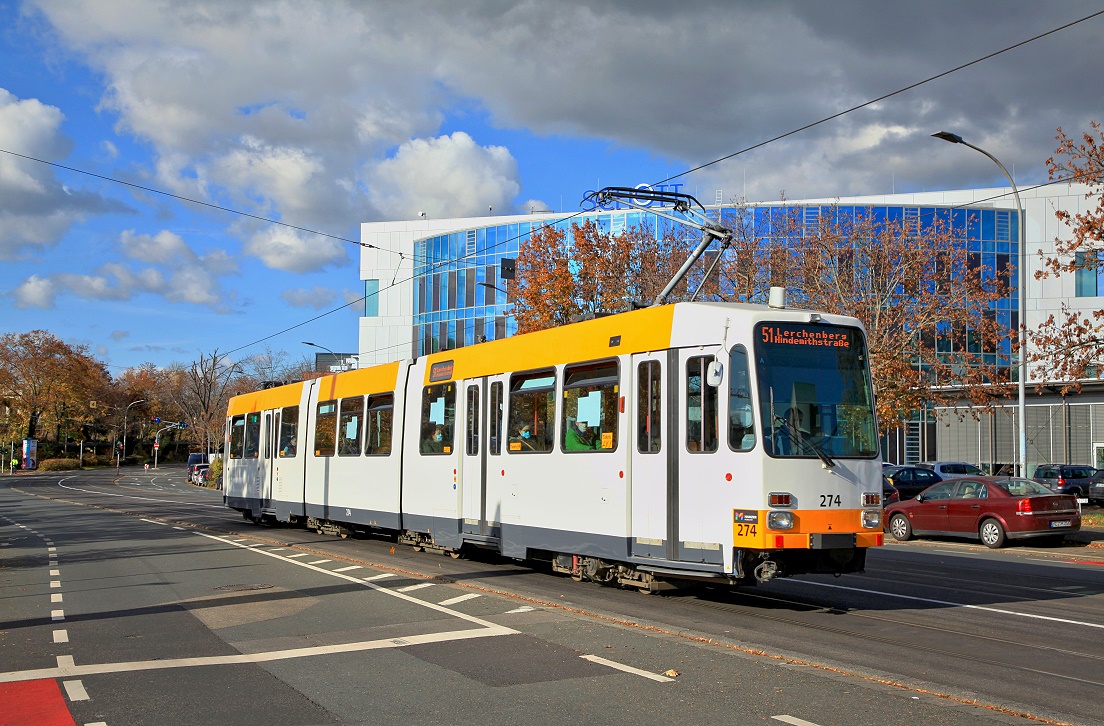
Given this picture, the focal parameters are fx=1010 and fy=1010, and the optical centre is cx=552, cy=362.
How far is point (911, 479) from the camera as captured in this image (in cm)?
3588

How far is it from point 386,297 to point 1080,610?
2458 inches

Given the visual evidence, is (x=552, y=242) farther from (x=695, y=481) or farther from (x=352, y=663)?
(x=352, y=663)

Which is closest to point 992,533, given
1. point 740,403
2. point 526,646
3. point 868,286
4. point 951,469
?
point 868,286

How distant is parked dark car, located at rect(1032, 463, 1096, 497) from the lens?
116 feet

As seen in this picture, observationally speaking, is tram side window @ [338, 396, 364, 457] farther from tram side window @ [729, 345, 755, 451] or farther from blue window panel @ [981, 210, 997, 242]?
blue window panel @ [981, 210, 997, 242]

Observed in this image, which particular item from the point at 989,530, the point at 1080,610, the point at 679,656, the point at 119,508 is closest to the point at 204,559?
the point at 679,656

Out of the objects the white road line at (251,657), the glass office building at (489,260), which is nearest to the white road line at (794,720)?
the white road line at (251,657)

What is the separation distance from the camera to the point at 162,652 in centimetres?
910

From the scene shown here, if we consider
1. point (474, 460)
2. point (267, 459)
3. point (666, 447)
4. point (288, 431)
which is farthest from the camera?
point (267, 459)

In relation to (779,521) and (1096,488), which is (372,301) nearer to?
(1096,488)

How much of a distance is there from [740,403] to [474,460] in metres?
6.02

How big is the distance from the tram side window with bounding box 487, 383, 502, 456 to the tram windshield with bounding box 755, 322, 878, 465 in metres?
5.25

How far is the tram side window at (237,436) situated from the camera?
28.5 metres

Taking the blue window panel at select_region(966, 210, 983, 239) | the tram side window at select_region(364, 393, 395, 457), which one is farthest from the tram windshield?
the blue window panel at select_region(966, 210, 983, 239)
